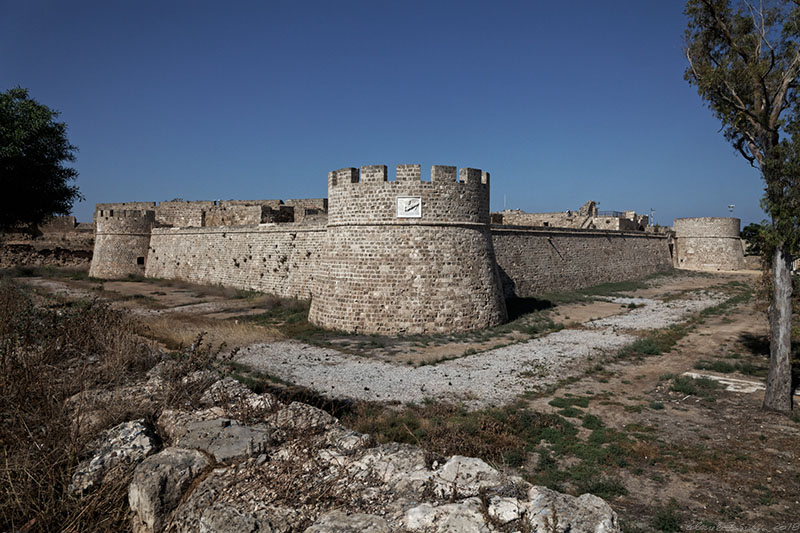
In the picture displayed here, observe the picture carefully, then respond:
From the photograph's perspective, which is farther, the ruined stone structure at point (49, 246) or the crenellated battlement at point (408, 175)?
the ruined stone structure at point (49, 246)

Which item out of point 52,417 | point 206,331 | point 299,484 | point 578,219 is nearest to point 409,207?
point 206,331

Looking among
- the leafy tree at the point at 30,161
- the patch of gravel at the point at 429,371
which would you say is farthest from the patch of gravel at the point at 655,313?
the leafy tree at the point at 30,161

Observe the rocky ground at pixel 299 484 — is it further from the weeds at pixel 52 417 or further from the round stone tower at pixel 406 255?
the round stone tower at pixel 406 255

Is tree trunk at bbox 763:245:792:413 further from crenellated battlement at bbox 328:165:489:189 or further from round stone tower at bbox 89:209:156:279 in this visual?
round stone tower at bbox 89:209:156:279

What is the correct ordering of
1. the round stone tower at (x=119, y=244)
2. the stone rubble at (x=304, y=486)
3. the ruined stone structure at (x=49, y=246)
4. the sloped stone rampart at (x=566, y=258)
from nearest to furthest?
the stone rubble at (x=304, y=486) < the sloped stone rampart at (x=566, y=258) < the round stone tower at (x=119, y=244) < the ruined stone structure at (x=49, y=246)

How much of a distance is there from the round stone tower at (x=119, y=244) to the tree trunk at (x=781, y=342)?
32394 millimetres

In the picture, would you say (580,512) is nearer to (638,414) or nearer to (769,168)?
(638,414)

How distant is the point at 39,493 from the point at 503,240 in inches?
811

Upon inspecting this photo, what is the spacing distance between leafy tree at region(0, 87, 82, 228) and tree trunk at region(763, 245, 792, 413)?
19.0 meters

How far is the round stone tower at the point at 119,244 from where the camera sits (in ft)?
96.3

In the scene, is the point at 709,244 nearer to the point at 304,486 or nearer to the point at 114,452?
the point at 304,486

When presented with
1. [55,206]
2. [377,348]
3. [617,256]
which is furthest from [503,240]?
[55,206]

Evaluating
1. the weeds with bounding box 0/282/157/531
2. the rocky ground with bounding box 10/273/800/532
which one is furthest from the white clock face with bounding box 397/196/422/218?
the weeds with bounding box 0/282/157/531

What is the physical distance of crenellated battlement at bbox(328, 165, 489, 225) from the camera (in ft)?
47.4
